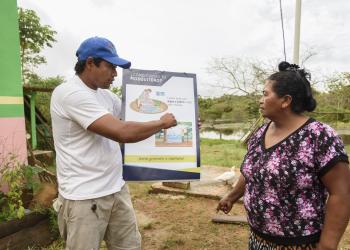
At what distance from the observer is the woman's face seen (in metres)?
2.08

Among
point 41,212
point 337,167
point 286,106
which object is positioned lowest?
point 41,212

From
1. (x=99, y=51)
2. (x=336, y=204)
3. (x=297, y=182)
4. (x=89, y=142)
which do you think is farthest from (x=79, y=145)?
(x=336, y=204)

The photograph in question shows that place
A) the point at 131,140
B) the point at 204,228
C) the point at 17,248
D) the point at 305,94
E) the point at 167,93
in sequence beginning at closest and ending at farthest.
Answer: the point at 305,94 → the point at 131,140 → the point at 167,93 → the point at 17,248 → the point at 204,228

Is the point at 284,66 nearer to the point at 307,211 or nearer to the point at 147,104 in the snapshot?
the point at 307,211

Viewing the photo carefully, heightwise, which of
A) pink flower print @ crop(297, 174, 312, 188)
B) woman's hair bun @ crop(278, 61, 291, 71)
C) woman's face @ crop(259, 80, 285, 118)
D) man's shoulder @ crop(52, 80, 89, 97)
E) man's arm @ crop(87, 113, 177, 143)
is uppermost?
woman's hair bun @ crop(278, 61, 291, 71)

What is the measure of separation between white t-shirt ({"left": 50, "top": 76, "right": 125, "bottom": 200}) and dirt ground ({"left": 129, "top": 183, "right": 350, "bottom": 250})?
239 cm

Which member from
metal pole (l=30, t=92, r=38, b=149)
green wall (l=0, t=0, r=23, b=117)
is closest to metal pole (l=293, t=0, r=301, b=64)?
green wall (l=0, t=0, r=23, b=117)

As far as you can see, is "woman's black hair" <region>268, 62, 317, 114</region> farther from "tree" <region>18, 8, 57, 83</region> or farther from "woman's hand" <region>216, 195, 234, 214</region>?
"tree" <region>18, 8, 57, 83</region>

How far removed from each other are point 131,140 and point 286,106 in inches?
38.4

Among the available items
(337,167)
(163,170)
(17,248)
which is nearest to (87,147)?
(163,170)

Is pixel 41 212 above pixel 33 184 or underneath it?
underneath

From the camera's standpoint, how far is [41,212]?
4199mm

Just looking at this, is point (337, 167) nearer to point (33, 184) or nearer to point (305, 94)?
point (305, 94)

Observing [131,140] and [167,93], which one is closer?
[131,140]
